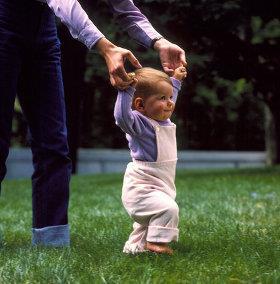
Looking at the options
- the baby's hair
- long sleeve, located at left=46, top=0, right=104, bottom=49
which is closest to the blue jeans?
long sleeve, located at left=46, top=0, right=104, bottom=49

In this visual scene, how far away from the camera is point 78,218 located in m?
6.64

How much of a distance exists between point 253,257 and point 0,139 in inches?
60.4

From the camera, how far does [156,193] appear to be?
393cm

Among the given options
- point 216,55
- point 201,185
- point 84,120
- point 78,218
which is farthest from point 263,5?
point 84,120

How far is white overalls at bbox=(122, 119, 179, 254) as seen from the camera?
3.92 metres

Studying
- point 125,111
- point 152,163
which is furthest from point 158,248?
point 125,111

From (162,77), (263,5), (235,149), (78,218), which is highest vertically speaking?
(263,5)

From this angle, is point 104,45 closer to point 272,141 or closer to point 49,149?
point 49,149

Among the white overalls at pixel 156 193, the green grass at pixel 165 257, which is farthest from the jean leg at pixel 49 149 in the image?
the white overalls at pixel 156 193

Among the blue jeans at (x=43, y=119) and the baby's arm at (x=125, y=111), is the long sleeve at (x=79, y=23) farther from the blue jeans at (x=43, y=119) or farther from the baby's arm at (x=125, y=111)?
the blue jeans at (x=43, y=119)

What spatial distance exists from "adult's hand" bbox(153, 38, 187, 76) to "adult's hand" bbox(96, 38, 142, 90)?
1.50 feet

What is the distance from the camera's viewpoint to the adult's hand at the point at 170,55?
4.14m

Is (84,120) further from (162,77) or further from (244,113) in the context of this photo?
(162,77)

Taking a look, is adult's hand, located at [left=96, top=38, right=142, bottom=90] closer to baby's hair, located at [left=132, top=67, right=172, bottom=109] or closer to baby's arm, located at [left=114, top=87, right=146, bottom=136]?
baby's arm, located at [left=114, top=87, right=146, bottom=136]
